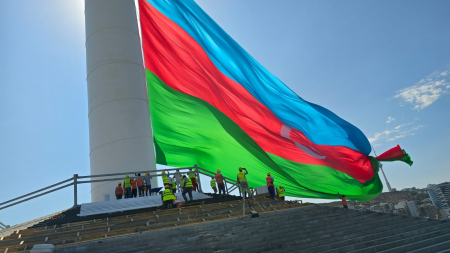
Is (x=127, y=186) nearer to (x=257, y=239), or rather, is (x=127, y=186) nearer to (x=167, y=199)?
(x=167, y=199)

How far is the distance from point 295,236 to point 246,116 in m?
9.79

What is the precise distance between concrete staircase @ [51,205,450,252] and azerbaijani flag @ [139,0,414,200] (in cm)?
706

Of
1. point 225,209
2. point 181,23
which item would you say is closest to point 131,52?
point 181,23

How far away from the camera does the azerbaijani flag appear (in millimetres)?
17906

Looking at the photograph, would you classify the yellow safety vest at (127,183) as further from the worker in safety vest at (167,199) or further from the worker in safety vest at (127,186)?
the worker in safety vest at (167,199)

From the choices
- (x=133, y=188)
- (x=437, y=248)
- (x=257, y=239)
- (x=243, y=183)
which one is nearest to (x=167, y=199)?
(x=243, y=183)

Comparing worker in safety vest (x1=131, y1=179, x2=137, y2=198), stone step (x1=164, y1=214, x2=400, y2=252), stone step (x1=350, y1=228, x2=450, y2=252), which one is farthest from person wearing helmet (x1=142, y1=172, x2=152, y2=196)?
stone step (x1=350, y1=228, x2=450, y2=252)

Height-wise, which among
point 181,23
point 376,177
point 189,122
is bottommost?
point 376,177

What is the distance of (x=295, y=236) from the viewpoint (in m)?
8.88

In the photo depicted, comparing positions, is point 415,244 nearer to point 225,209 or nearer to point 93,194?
point 225,209

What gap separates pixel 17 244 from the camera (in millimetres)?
8750

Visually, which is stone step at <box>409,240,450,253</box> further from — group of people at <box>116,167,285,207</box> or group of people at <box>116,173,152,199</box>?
group of people at <box>116,173,152,199</box>

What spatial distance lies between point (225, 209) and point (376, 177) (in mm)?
10063

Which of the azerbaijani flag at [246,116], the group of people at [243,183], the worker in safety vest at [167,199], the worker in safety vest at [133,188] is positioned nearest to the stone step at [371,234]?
the group of people at [243,183]
